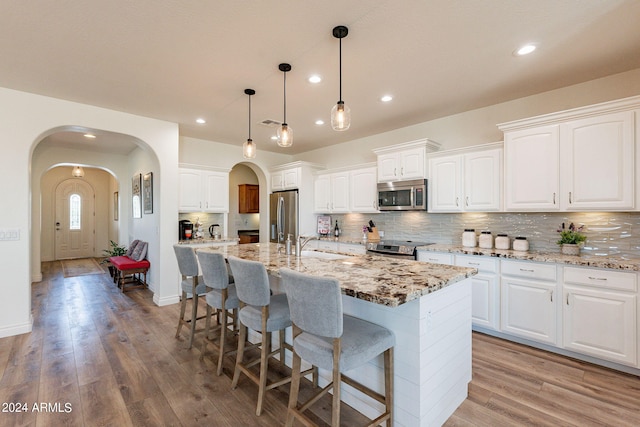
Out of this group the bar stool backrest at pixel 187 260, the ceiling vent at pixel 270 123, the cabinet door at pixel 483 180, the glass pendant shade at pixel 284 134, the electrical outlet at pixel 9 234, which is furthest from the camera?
the ceiling vent at pixel 270 123

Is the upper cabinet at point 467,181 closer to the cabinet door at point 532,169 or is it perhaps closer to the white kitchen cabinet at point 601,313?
the cabinet door at point 532,169

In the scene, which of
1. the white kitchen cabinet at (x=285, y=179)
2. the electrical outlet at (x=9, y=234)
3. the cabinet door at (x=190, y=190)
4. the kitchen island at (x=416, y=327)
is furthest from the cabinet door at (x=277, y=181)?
the kitchen island at (x=416, y=327)

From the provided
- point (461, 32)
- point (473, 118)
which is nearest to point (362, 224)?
point (473, 118)

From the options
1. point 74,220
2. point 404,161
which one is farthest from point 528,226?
point 74,220

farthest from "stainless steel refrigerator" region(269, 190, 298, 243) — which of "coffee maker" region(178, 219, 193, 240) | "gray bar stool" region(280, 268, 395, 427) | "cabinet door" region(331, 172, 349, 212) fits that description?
"gray bar stool" region(280, 268, 395, 427)

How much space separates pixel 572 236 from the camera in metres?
3.04

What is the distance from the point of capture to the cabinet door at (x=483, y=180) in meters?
3.47

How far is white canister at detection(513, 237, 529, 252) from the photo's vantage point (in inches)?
131

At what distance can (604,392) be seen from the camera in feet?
7.32

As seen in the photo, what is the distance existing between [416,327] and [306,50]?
2.29 meters

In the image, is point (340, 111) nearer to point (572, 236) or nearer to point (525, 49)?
point (525, 49)

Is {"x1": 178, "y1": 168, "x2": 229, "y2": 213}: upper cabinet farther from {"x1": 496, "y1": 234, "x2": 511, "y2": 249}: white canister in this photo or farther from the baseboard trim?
{"x1": 496, "y1": 234, "x2": 511, "y2": 249}: white canister

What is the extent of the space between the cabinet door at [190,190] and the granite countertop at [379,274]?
284 cm

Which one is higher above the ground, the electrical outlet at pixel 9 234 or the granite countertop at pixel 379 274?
the electrical outlet at pixel 9 234
